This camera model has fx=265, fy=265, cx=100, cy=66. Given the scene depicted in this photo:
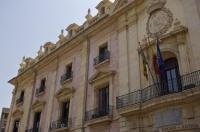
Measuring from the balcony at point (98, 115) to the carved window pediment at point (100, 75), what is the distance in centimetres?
173

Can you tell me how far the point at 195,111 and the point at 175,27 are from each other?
A: 3.96 m

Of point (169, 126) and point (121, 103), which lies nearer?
point (169, 126)

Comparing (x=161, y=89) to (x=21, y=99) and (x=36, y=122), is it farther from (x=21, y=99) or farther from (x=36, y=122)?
(x=21, y=99)

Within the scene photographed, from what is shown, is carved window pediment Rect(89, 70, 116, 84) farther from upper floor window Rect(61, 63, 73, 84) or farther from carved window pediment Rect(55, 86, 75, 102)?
upper floor window Rect(61, 63, 73, 84)

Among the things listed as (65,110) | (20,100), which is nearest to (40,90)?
(20,100)

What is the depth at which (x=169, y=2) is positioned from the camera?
12828mm

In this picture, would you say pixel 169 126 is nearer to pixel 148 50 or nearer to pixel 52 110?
pixel 148 50

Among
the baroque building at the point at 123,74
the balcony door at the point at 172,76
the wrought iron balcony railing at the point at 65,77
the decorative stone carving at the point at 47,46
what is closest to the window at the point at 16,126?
the baroque building at the point at 123,74

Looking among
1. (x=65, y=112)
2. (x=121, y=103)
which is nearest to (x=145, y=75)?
(x=121, y=103)

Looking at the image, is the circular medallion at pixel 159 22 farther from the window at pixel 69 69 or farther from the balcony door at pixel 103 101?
the window at pixel 69 69

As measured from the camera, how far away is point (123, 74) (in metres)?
13.5

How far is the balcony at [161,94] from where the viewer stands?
9734 mm

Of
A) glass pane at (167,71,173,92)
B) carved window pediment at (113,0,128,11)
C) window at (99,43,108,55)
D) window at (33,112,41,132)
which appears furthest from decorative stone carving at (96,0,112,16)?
window at (33,112,41,132)

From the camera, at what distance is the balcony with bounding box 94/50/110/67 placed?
15224mm
